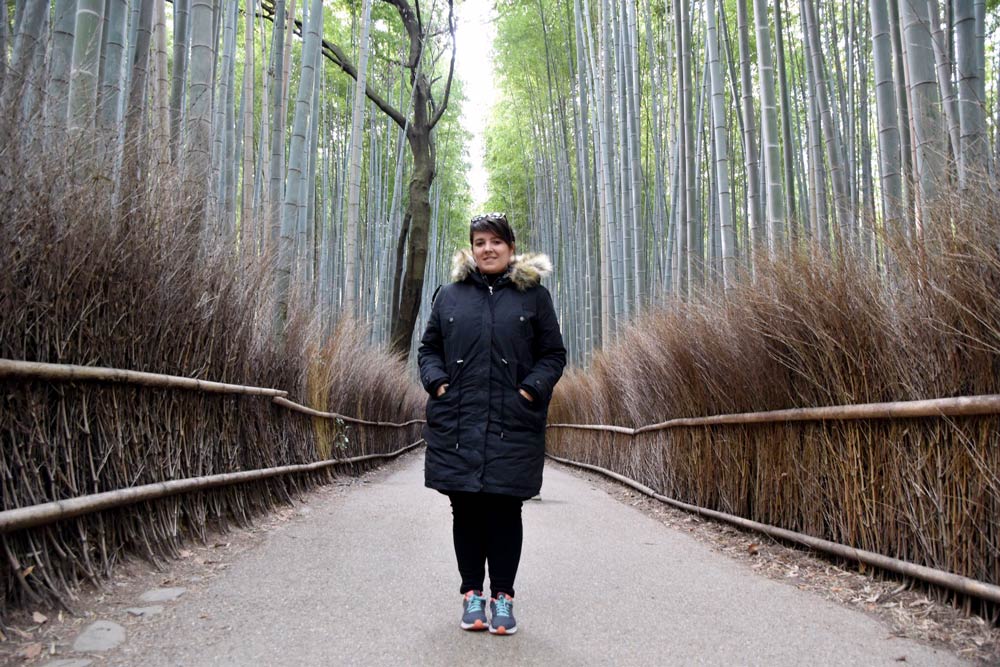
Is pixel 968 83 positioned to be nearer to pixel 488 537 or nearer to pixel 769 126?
pixel 769 126

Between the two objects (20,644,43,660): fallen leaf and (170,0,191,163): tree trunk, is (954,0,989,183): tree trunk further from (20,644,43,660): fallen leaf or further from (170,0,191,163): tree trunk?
(170,0,191,163): tree trunk

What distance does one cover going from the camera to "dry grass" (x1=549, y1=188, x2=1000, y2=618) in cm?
205

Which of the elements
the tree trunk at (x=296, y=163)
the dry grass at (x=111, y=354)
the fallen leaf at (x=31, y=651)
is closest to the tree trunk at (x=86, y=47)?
Answer: the dry grass at (x=111, y=354)

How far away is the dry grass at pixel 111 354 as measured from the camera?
1.95 metres

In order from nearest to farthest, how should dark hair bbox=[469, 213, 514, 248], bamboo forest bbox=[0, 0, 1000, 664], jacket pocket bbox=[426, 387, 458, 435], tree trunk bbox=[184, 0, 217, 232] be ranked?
1. bamboo forest bbox=[0, 0, 1000, 664]
2. jacket pocket bbox=[426, 387, 458, 435]
3. dark hair bbox=[469, 213, 514, 248]
4. tree trunk bbox=[184, 0, 217, 232]

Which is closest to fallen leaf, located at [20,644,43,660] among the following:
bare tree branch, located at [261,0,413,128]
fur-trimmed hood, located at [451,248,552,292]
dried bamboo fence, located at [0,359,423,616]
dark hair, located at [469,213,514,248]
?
dried bamboo fence, located at [0,359,423,616]

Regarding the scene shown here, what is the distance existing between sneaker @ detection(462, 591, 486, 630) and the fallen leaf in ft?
3.40

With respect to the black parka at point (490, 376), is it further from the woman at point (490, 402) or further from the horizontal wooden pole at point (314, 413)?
the horizontal wooden pole at point (314, 413)

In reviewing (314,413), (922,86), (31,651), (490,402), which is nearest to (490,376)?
(490,402)

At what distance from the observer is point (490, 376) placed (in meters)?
2.13

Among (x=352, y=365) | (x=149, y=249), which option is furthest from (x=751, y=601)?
(x=352, y=365)

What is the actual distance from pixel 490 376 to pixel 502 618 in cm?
66

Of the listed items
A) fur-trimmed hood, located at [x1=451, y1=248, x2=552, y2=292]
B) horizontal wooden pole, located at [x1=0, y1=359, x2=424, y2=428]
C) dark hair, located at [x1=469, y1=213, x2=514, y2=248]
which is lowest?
horizontal wooden pole, located at [x1=0, y1=359, x2=424, y2=428]

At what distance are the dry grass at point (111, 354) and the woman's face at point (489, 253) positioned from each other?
1110 mm
